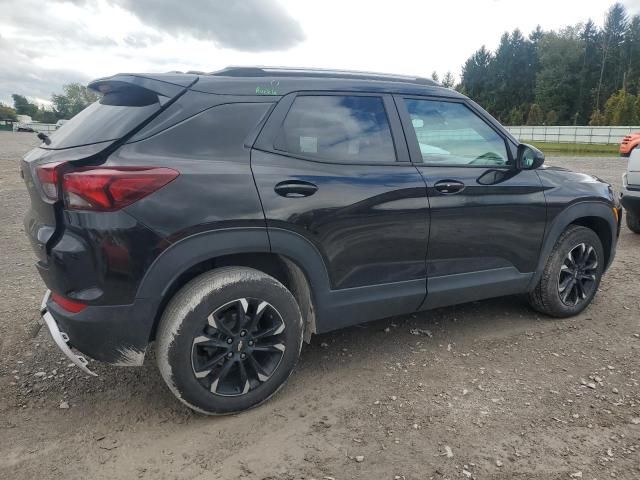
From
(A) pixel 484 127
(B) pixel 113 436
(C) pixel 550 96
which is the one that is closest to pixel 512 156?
(A) pixel 484 127

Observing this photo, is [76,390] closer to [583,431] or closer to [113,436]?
[113,436]

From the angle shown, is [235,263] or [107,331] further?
[235,263]

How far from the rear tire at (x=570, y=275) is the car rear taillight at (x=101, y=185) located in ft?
9.99

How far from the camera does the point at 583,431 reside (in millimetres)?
Answer: 2557

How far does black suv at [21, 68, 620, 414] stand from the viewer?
2338 millimetres

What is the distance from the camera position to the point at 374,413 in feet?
8.89

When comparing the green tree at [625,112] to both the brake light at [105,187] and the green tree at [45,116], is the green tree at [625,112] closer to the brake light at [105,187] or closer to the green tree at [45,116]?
the brake light at [105,187]

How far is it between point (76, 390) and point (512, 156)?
335 centimetres

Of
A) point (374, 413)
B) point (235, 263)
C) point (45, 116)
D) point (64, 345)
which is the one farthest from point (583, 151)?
point (45, 116)

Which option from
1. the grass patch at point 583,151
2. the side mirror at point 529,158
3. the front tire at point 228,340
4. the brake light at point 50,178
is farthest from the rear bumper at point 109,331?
the grass patch at point 583,151

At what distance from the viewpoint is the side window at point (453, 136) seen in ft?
10.6

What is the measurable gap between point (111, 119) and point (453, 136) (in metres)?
2.21

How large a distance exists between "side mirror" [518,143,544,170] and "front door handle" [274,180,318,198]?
176cm

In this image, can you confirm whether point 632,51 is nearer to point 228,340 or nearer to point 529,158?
point 529,158
